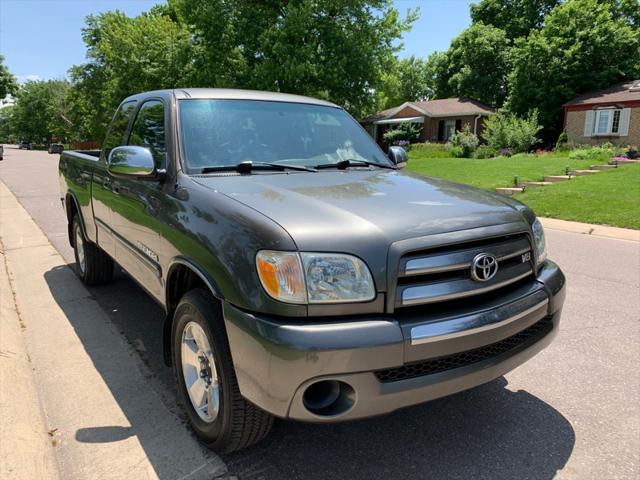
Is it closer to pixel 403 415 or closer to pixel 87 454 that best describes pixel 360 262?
pixel 403 415

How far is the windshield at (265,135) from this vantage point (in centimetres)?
315

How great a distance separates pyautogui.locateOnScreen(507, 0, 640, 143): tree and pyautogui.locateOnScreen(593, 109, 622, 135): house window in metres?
3.12

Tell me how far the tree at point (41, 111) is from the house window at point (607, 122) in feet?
252

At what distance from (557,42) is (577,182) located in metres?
20.1

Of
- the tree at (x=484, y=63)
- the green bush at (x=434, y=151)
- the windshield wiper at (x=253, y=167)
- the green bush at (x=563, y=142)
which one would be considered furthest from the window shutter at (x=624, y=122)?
the windshield wiper at (x=253, y=167)

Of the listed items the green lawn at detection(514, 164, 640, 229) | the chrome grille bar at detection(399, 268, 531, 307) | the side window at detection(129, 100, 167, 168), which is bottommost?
Result: the green lawn at detection(514, 164, 640, 229)

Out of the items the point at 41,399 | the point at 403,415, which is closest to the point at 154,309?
the point at 41,399

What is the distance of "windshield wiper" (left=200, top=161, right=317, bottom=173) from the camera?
3.02 meters

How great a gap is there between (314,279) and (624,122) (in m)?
30.7

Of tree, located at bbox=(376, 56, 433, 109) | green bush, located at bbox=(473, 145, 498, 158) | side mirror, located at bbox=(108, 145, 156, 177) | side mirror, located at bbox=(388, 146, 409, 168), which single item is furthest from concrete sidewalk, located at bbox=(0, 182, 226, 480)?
tree, located at bbox=(376, 56, 433, 109)

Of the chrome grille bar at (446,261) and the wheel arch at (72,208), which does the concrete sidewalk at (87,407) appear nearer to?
the wheel arch at (72,208)

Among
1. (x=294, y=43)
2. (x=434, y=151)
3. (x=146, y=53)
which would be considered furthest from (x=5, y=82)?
(x=434, y=151)

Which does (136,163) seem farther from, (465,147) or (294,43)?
(465,147)

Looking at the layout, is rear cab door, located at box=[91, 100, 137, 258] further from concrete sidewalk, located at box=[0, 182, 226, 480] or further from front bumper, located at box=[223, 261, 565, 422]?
front bumper, located at box=[223, 261, 565, 422]
